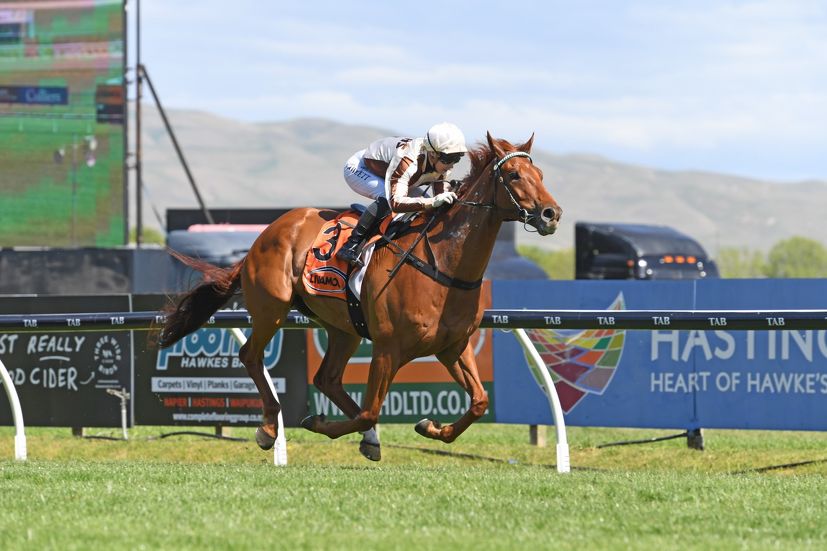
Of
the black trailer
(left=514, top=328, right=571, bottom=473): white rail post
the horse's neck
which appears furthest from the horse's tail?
the black trailer

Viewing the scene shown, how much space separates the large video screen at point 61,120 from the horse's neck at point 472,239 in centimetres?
1748

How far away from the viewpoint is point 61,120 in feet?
79.3

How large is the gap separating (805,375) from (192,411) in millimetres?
5702

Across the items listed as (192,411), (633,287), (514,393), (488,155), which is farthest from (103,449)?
(488,155)

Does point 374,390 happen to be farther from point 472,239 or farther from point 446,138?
point 446,138

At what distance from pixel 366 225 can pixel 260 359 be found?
145 cm

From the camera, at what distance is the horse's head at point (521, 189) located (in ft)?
24.3

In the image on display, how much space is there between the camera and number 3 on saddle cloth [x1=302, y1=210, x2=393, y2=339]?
8141mm

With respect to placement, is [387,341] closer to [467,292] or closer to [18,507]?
[467,292]

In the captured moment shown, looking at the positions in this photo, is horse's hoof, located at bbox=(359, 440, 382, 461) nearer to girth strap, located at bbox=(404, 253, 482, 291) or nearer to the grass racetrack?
the grass racetrack

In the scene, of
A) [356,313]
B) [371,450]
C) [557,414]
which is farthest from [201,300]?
[557,414]

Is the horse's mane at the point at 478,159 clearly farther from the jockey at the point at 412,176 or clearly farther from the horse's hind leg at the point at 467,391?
the horse's hind leg at the point at 467,391

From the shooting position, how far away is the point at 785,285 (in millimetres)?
11859

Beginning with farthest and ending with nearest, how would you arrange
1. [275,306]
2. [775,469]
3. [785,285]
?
[785,285] → [775,469] → [275,306]
